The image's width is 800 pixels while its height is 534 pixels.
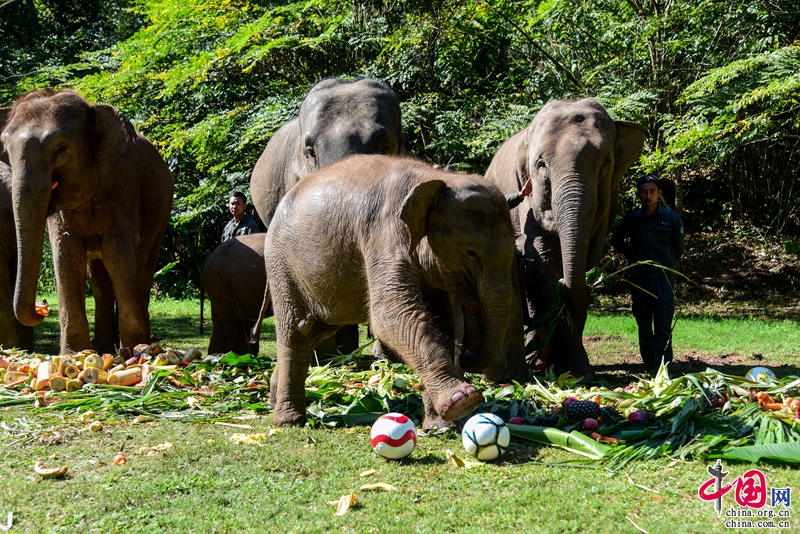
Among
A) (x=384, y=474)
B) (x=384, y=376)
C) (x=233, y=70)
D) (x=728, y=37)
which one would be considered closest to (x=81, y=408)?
(x=384, y=376)

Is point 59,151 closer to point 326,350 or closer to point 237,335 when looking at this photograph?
point 237,335

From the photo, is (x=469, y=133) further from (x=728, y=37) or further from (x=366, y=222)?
(x=366, y=222)

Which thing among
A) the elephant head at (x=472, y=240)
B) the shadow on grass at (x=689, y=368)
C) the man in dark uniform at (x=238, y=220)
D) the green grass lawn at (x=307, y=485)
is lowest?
the green grass lawn at (x=307, y=485)

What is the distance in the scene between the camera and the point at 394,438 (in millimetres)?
4957

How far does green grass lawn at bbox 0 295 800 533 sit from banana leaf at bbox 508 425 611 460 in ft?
0.27

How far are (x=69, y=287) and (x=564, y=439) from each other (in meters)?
5.98

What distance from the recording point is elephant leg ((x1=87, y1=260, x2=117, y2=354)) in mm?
10219

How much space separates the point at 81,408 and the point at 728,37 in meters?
13.4

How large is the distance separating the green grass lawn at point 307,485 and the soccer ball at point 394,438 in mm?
71

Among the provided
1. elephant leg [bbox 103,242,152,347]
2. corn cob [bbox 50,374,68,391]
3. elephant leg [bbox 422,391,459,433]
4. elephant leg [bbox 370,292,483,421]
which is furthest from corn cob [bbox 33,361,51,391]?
elephant leg [bbox 422,391,459,433]

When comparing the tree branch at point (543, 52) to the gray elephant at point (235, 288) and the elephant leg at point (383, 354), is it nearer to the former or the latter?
the gray elephant at point (235, 288)

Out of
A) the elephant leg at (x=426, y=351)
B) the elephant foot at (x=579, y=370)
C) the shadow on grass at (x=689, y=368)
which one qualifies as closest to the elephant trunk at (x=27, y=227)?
the elephant leg at (x=426, y=351)

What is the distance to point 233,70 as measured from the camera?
17.6 meters

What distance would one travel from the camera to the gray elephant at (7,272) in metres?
9.95
